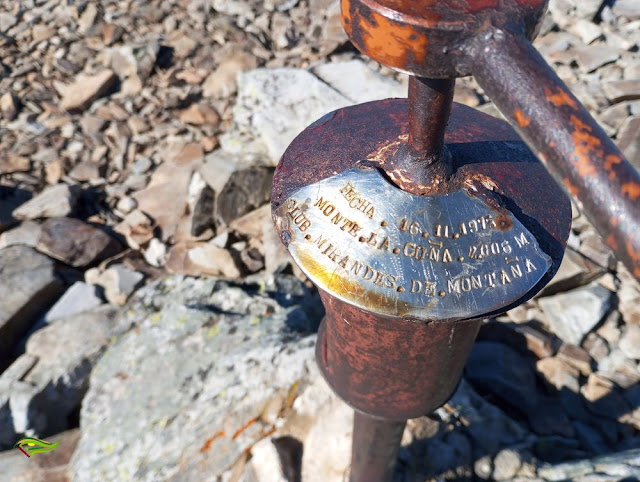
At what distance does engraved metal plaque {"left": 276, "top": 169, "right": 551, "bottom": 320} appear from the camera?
96cm

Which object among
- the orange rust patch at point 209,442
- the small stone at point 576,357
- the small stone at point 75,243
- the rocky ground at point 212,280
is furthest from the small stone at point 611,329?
the small stone at point 75,243

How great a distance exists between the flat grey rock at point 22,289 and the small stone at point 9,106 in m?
1.34

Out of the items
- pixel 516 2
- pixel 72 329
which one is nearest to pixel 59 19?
pixel 72 329

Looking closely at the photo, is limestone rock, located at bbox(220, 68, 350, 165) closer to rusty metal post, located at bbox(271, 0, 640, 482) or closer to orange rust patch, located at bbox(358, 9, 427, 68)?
rusty metal post, located at bbox(271, 0, 640, 482)

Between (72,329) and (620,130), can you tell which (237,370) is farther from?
(620,130)

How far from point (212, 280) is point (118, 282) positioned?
1.89 ft

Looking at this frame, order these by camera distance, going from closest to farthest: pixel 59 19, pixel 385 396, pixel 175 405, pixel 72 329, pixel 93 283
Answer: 1. pixel 385 396
2. pixel 175 405
3. pixel 72 329
4. pixel 93 283
5. pixel 59 19

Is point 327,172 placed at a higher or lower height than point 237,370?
higher

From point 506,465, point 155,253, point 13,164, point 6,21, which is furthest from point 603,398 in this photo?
point 6,21

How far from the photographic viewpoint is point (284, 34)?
418 cm

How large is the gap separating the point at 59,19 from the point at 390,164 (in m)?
4.33

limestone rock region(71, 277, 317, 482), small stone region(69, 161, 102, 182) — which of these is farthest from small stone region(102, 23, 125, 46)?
limestone rock region(71, 277, 317, 482)

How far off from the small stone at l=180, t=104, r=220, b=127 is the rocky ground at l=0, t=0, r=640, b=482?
0.05 feet

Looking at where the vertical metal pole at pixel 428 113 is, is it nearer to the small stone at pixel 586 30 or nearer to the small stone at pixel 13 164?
the small stone at pixel 13 164
